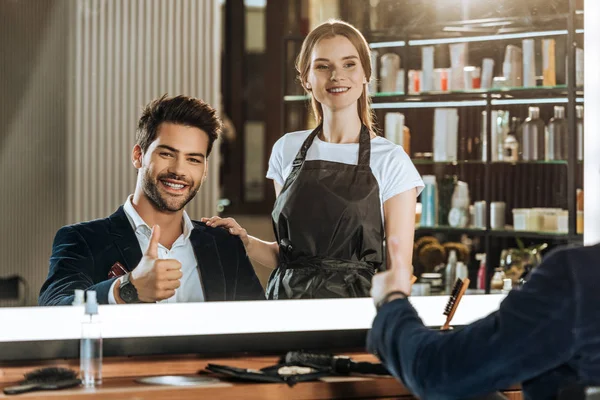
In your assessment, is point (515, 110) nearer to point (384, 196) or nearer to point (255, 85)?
point (384, 196)

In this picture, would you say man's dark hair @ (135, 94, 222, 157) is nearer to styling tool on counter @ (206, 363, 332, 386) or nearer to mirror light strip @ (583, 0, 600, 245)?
styling tool on counter @ (206, 363, 332, 386)

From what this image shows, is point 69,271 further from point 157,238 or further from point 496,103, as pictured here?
point 496,103

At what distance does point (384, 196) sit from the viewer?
2.82m

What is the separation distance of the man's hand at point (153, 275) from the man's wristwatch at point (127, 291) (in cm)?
1

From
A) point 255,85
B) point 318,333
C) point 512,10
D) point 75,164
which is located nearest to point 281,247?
point 318,333

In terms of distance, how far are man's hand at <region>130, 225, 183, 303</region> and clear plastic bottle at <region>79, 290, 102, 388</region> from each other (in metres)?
0.15

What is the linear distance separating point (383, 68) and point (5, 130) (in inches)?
47.4

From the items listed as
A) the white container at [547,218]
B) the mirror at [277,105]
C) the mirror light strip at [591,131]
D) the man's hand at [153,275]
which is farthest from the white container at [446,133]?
the man's hand at [153,275]

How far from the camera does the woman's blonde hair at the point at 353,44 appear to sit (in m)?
2.79

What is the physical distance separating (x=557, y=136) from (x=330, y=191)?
913 mm

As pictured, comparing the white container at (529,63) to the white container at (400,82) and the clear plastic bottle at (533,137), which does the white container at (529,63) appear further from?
the white container at (400,82)

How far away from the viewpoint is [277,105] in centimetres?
277

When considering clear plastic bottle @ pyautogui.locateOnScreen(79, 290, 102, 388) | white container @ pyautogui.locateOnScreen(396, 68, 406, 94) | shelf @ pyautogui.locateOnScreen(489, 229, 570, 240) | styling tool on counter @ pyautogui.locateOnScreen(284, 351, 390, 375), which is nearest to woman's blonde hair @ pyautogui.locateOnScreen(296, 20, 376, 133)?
white container @ pyautogui.locateOnScreen(396, 68, 406, 94)

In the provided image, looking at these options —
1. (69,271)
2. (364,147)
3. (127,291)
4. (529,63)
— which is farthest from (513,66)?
(69,271)
